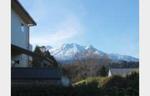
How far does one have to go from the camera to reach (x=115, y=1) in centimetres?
1738

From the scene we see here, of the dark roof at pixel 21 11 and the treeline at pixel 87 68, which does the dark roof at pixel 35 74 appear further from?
the treeline at pixel 87 68

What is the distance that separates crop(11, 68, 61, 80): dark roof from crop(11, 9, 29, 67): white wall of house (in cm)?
257

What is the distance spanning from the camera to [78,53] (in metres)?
20.2

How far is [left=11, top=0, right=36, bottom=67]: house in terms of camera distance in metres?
11.9

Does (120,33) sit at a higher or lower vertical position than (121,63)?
higher

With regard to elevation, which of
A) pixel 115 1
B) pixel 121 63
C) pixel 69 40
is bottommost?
pixel 121 63

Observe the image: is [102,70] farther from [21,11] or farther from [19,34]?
[21,11]

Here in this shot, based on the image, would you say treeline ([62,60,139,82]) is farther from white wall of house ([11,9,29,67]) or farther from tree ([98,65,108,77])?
white wall of house ([11,9,29,67])

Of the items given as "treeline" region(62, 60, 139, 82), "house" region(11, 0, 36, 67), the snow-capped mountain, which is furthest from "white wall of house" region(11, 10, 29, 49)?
the snow-capped mountain

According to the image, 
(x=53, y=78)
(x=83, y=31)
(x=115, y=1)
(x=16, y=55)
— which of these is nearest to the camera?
(x=53, y=78)

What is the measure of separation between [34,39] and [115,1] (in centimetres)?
549

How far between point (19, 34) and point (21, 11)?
913 millimetres
